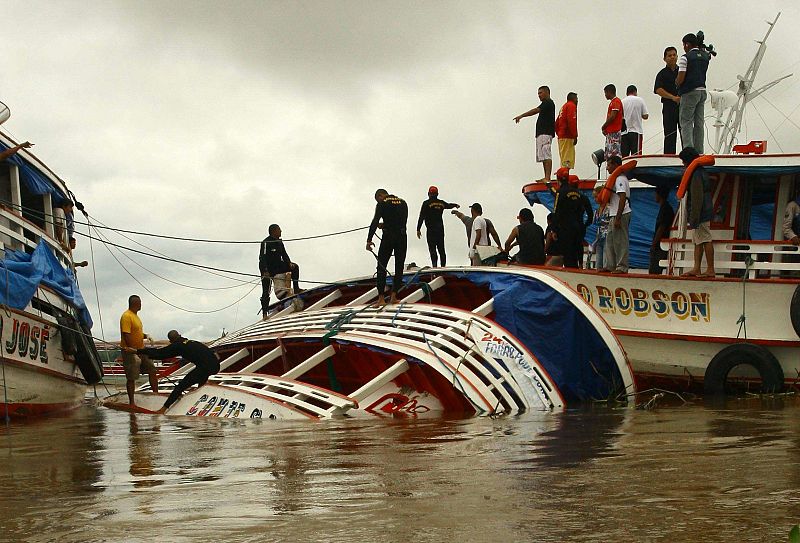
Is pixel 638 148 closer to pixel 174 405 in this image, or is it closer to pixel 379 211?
pixel 379 211

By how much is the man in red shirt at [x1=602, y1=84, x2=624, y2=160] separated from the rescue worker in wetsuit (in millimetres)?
2040

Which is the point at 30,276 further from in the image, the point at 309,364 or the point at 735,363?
the point at 735,363

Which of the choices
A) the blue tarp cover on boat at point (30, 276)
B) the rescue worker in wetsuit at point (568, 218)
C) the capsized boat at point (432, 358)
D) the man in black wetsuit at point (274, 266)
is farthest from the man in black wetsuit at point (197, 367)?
the rescue worker in wetsuit at point (568, 218)

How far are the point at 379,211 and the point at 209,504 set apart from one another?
32.7 ft

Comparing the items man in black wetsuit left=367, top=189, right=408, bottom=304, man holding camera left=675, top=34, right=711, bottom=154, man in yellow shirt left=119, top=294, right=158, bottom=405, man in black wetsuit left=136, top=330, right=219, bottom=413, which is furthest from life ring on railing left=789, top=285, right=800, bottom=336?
man in yellow shirt left=119, top=294, right=158, bottom=405

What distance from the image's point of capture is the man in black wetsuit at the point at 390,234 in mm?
14492

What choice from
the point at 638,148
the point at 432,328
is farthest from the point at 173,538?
the point at 638,148

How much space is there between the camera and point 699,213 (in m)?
13.8

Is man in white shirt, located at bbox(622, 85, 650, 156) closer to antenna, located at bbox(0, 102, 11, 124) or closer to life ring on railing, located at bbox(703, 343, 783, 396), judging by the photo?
life ring on railing, located at bbox(703, 343, 783, 396)

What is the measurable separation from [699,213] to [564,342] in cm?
272

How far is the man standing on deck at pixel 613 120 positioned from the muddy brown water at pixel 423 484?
881 cm

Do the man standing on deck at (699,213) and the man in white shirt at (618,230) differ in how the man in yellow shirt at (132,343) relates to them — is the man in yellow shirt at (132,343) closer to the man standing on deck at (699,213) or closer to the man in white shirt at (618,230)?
the man in white shirt at (618,230)

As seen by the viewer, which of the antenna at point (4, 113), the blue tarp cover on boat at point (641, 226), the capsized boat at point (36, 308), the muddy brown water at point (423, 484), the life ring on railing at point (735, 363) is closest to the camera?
the muddy brown water at point (423, 484)

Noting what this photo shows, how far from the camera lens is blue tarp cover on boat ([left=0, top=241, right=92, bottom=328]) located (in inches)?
553
